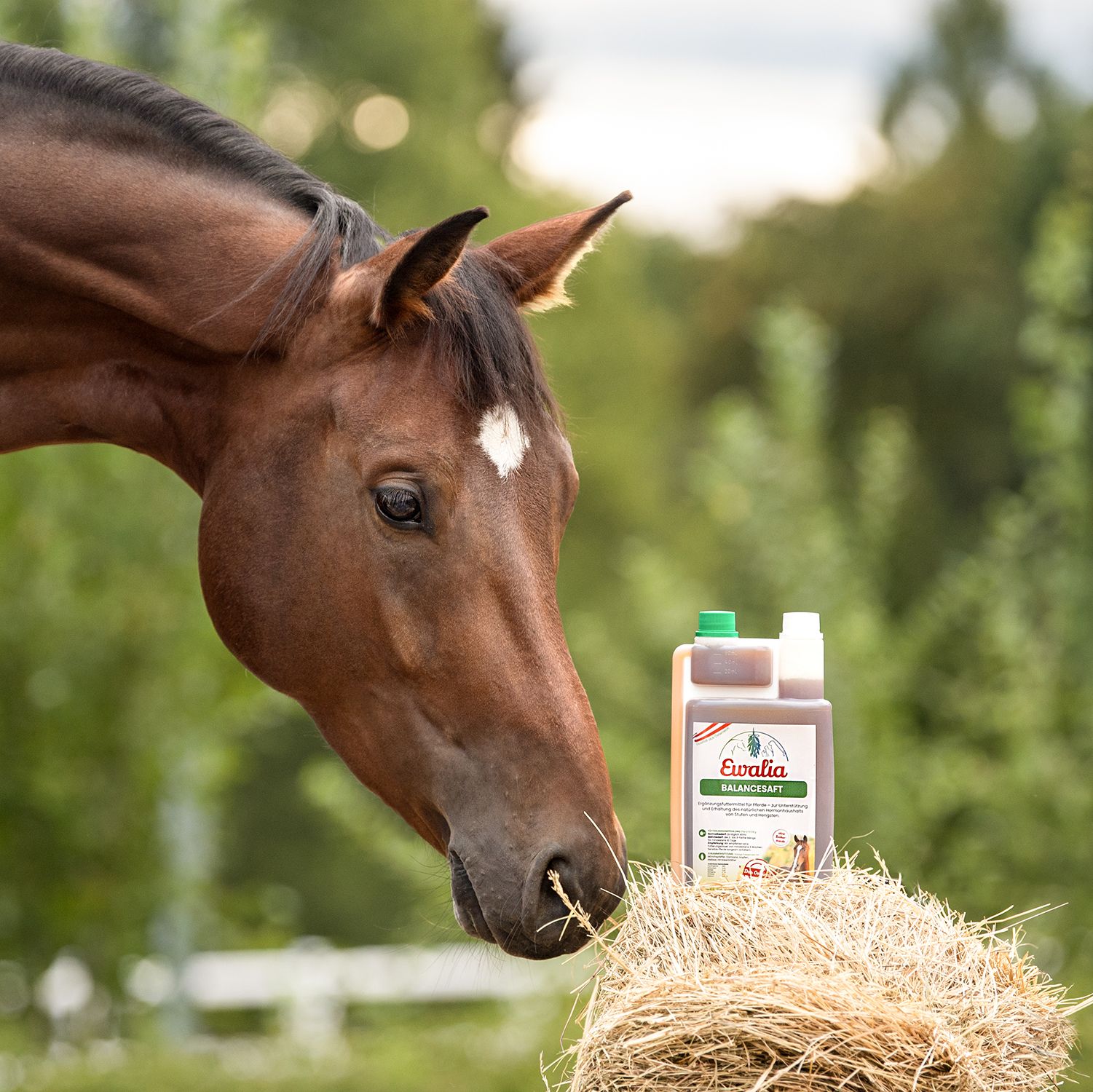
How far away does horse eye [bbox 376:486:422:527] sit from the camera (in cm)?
222

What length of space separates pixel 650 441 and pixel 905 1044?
15840 mm

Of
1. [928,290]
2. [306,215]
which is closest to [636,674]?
[306,215]

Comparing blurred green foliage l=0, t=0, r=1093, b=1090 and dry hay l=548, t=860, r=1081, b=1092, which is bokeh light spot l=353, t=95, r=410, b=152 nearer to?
blurred green foliage l=0, t=0, r=1093, b=1090

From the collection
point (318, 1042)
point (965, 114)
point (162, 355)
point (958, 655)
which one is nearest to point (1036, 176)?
point (965, 114)

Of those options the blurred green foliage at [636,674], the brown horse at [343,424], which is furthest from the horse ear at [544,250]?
the blurred green foliage at [636,674]

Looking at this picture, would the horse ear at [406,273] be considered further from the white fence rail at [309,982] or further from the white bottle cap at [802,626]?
the white fence rail at [309,982]

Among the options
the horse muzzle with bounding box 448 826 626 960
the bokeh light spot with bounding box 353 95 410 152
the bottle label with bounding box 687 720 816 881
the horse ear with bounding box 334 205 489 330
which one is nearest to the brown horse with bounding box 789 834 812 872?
the bottle label with bounding box 687 720 816 881

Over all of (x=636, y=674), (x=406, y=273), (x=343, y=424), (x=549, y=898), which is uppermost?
(x=636, y=674)

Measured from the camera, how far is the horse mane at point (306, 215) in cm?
231

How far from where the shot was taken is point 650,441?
17.2 meters

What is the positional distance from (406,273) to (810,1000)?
54.1 inches

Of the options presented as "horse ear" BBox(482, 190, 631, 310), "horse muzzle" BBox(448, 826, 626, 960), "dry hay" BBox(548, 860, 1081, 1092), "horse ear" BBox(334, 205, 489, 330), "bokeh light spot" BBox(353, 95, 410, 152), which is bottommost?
"dry hay" BBox(548, 860, 1081, 1092)

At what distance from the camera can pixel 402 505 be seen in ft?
7.29

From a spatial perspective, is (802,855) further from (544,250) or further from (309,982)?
(309,982)
